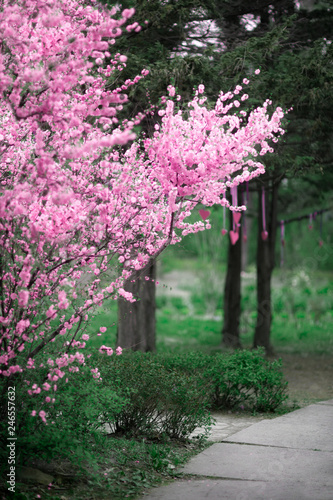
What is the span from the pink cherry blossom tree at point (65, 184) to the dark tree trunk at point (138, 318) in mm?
3010

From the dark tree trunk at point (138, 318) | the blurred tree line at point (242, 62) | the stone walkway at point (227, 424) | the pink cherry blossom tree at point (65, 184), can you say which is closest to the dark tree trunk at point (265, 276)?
the blurred tree line at point (242, 62)

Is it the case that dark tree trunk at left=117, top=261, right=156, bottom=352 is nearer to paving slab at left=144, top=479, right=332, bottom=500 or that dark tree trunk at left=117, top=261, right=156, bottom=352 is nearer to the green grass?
the green grass

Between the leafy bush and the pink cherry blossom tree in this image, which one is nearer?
the pink cherry blossom tree

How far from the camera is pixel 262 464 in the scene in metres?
4.87

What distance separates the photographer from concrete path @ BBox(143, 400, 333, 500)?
14.0 ft

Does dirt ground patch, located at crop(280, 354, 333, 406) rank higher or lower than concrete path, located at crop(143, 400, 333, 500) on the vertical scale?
lower

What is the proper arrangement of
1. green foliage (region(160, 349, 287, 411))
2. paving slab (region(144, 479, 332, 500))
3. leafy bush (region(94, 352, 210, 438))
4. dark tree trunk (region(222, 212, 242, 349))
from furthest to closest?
dark tree trunk (region(222, 212, 242, 349)) → green foliage (region(160, 349, 287, 411)) → leafy bush (region(94, 352, 210, 438)) → paving slab (region(144, 479, 332, 500))

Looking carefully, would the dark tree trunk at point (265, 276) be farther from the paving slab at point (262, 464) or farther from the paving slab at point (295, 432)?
the paving slab at point (262, 464)

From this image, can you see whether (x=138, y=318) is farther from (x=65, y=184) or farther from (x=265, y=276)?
(x=65, y=184)

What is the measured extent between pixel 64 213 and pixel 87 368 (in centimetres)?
120

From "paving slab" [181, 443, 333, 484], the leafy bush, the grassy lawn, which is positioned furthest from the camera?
the leafy bush

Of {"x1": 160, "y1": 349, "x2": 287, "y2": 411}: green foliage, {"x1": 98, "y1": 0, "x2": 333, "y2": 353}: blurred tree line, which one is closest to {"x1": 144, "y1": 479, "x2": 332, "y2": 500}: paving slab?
{"x1": 160, "y1": 349, "x2": 287, "y2": 411}: green foliage

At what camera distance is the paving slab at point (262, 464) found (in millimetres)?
4602

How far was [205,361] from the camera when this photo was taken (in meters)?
6.84
